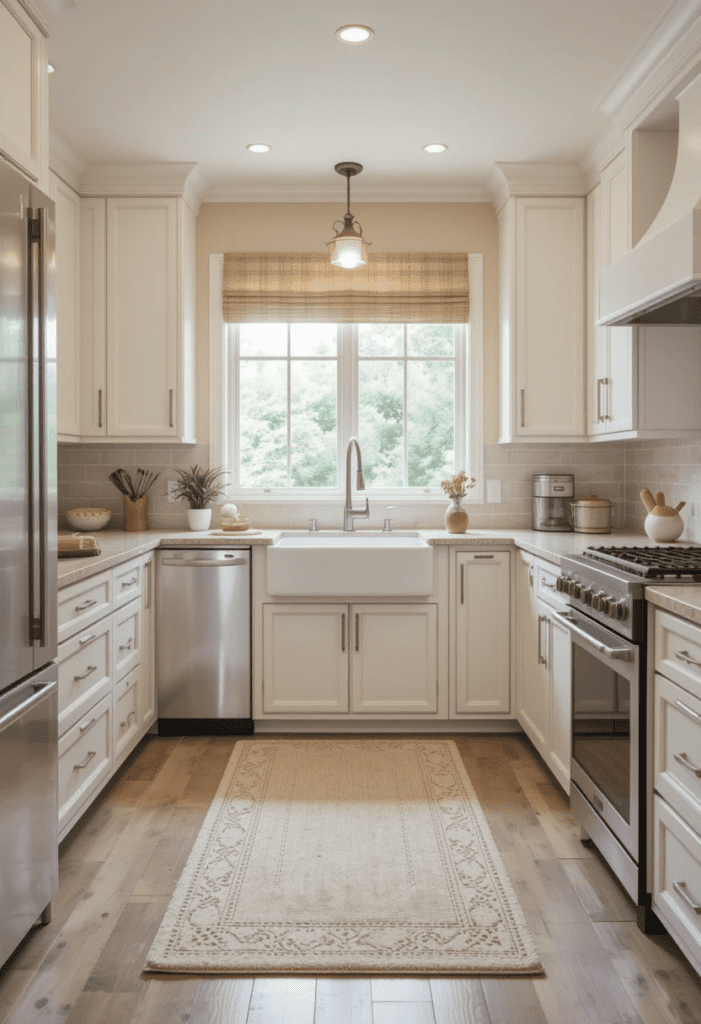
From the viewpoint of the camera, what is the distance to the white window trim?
170 inches

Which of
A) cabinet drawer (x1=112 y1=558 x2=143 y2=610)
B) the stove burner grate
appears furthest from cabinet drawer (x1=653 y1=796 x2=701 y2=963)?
cabinet drawer (x1=112 y1=558 x2=143 y2=610)

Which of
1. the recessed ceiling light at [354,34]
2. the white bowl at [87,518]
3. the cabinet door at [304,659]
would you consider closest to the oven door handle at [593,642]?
the cabinet door at [304,659]

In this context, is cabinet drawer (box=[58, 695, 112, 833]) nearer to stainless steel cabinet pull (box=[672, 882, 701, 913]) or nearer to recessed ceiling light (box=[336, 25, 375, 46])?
stainless steel cabinet pull (box=[672, 882, 701, 913])

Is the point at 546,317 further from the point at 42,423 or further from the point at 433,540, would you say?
the point at 42,423

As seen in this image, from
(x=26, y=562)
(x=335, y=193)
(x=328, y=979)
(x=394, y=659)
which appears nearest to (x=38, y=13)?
(x=26, y=562)

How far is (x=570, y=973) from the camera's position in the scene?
6.50 feet

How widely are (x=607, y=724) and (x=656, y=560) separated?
1.66ft

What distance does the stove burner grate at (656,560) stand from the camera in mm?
2256

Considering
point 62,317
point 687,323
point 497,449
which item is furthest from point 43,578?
point 497,449

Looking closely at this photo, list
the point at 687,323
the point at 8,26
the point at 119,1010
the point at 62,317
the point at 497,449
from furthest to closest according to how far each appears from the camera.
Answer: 1. the point at 497,449
2. the point at 62,317
3. the point at 687,323
4. the point at 8,26
5. the point at 119,1010

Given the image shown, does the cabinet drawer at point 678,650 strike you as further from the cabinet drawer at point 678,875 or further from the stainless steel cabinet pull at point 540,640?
the stainless steel cabinet pull at point 540,640

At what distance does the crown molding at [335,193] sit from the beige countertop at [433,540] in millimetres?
1699

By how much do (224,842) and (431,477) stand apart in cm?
229

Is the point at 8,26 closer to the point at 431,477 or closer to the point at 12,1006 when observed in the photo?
the point at 12,1006
